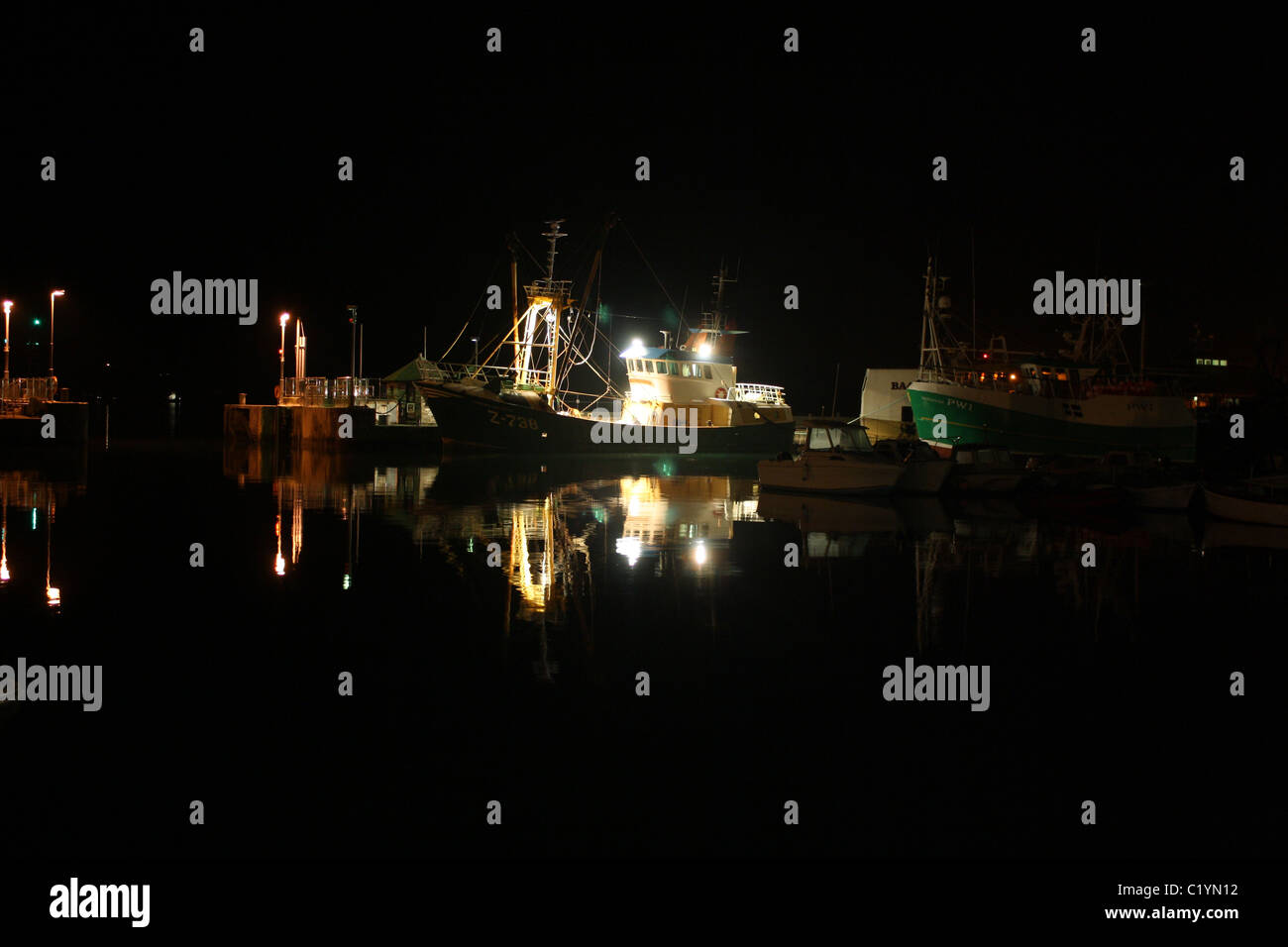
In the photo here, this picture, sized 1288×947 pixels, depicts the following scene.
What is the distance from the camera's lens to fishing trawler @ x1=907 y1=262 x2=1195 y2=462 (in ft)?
152

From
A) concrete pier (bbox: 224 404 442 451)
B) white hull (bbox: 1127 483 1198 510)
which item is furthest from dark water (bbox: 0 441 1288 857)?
concrete pier (bbox: 224 404 442 451)

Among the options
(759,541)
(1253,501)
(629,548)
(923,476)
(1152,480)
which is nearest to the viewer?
(629,548)

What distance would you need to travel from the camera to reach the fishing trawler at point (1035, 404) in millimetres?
46375

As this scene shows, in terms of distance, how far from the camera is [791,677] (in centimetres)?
1052

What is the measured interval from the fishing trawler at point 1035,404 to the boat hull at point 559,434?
14.9 meters

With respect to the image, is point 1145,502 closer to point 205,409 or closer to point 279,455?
point 279,455

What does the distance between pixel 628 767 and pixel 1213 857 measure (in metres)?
3.69

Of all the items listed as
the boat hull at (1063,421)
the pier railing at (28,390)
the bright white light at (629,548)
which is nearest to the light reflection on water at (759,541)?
the bright white light at (629,548)

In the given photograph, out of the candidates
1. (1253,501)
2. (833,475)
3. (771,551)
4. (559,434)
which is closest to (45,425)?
(559,434)

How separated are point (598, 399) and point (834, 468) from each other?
3451cm

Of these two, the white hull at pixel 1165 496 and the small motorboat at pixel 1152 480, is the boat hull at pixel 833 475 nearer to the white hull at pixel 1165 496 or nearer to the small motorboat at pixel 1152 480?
the small motorboat at pixel 1152 480

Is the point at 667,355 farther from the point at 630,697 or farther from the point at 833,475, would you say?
the point at 630,697

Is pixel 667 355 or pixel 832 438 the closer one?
pixel 832 438

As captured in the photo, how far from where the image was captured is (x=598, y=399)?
63.8m
